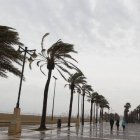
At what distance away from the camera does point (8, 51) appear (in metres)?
22.8

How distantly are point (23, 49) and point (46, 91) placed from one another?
10.2 meters

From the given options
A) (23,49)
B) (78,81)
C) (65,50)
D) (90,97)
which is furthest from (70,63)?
(90,97)

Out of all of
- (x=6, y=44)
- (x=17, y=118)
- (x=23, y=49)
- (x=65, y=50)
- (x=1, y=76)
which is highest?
(x=65, y=50)

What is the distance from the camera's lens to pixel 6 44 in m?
22.8

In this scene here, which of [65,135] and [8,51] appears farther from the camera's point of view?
[65,135]

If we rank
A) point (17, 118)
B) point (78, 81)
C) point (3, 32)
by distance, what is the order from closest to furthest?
point (3, 32), point (17, 118), point (78, 81)

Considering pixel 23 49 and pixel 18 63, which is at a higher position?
pixel 23 49

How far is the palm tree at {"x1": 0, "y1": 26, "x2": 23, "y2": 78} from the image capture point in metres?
22.3

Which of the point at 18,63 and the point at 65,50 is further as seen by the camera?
the point at 65,50

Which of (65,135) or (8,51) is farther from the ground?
(8,51)

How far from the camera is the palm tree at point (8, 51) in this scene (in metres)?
22.3

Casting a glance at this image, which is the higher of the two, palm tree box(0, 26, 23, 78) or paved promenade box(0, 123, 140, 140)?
palm tree box(0, 26, 23, 78)

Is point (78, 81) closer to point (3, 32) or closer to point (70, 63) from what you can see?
point (70, 63)

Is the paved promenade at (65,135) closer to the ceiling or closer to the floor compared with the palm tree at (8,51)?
closer to the floor
